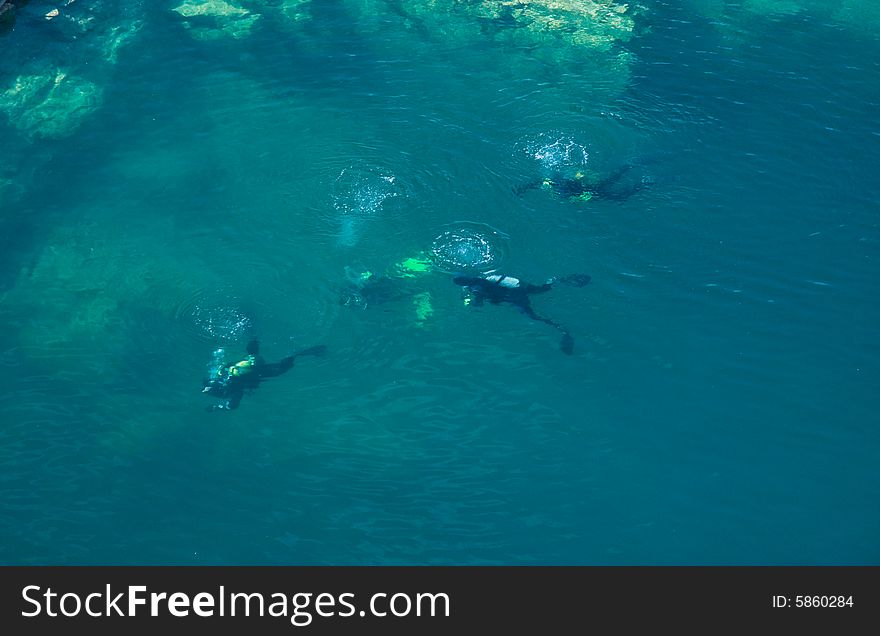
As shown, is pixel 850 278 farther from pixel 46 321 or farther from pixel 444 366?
pixel 46 321

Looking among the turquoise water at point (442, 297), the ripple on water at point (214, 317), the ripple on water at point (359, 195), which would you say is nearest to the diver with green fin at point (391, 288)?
the turquoise water at point (442, 297)

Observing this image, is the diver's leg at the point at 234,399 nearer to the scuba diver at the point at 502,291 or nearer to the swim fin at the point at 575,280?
the scuba diver at the point at 502,291

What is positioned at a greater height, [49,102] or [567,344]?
[49,102]

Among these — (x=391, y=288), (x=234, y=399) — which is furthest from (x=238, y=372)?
(x=391, y=288)

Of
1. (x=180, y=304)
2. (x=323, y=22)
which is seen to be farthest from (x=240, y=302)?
(x=323, y=22)

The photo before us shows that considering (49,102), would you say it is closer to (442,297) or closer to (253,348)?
(253,348)

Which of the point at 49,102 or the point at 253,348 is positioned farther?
the point at 49,102
